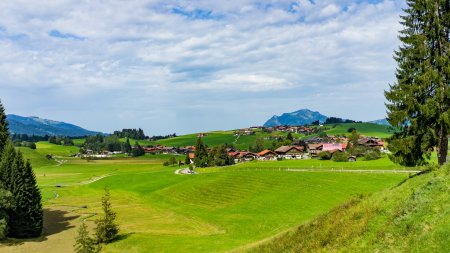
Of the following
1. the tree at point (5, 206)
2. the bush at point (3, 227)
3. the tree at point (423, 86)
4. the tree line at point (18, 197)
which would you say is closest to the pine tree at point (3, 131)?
the tree line at point (18, 197)

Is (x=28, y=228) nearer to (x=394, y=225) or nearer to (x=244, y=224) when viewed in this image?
(x=244, y=224)

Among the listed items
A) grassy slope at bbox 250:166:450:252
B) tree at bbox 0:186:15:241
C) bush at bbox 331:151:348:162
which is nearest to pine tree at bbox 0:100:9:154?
tree at bbox 0:186:15:241

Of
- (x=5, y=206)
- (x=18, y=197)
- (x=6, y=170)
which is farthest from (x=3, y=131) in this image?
(x=5, y=206)

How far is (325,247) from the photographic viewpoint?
76.8 ft

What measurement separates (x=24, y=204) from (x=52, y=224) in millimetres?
13186

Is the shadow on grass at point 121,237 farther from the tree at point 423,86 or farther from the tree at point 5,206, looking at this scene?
the tree at point 423,86

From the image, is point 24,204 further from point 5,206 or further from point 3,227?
point 3,227

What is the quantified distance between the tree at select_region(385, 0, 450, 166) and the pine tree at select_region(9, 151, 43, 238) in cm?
6095

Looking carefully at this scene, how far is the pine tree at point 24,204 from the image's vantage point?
66.6m

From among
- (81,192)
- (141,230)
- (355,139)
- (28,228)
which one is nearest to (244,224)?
(141,230)

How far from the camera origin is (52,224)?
79188mm

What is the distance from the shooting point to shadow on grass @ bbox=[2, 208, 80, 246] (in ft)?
211

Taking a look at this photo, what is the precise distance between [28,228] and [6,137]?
23.9 meters

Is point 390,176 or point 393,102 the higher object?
point 393,102
